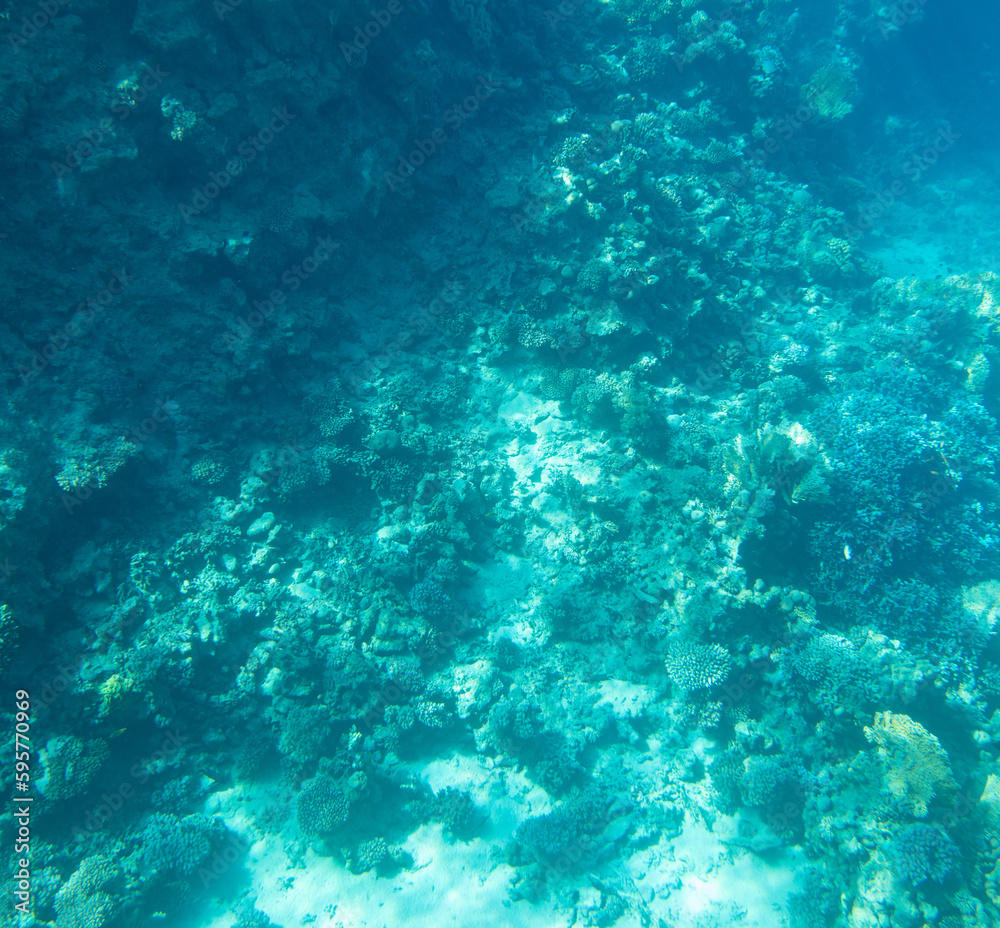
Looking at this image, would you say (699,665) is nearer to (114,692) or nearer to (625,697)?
(625,697)

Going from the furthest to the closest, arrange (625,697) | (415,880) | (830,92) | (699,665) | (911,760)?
(830,92), (625,697), (699,665), (415,880), (911,760)

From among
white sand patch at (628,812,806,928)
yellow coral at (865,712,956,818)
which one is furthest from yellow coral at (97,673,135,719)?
yellow coral at (865,712,956,818)

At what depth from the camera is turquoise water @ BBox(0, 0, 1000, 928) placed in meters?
6.12

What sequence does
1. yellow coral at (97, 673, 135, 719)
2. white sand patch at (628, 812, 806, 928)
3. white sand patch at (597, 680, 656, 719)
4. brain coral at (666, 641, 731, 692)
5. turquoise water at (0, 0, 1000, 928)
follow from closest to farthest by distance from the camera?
yellow coral at (97, 673, 135, 719) → turquoise water at (0, 0, 1000, 928) → white sand patch at (628, 812, 806, 928) → brain coral at (666, 641, 731, 692) → white sand patch at (597, 680, 656, 719)

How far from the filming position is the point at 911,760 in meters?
6.35

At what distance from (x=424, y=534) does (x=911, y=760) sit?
7.35 metres

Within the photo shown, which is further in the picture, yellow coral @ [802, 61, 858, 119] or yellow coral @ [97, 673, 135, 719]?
yellow coral @ [802, 61, 858, 119]

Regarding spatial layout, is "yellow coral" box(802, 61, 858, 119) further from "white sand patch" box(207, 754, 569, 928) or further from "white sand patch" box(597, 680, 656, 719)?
"white sand patch" box(207, 754, 569, 928)

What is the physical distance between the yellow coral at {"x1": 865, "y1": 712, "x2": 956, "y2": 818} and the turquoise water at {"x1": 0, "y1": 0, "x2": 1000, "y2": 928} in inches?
1.6

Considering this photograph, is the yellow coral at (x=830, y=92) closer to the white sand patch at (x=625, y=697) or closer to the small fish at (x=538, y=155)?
the small fish at (x=538, y=155)

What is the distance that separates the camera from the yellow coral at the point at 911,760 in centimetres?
618

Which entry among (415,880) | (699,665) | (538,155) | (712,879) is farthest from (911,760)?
(538,155)

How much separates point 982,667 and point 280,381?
1227 centimetres

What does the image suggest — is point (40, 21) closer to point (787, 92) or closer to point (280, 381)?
point (280, 381)
